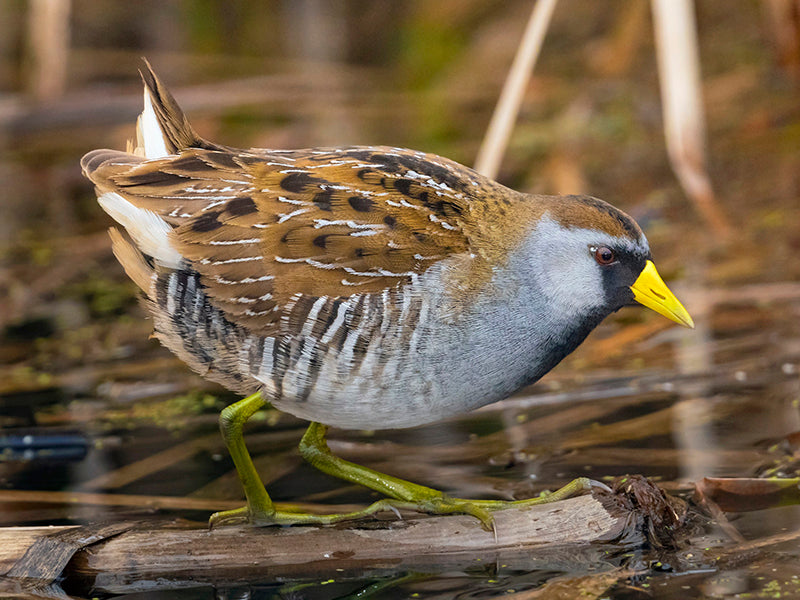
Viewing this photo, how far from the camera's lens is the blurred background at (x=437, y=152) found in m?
3.72

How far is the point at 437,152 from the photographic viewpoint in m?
7.52

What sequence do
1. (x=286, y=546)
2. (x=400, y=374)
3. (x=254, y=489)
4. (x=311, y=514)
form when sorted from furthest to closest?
(x=311, y=514) < (x=254, y=489) < (x=286, y=546) < (x=400, y=374)

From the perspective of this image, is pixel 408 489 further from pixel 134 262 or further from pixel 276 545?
pixel 134 262

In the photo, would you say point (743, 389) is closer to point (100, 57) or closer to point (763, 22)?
point (763, 22)

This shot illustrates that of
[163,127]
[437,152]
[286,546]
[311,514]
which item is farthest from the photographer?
[437,152]

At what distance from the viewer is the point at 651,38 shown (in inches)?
343

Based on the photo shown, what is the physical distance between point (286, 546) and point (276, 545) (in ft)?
0.09

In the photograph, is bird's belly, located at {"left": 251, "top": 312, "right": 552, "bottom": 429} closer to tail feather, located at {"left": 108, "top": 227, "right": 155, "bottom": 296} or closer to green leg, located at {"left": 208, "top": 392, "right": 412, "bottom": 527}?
green leg, located at {"left": 208, "top": 392, "right": 412, "bottom": 527}

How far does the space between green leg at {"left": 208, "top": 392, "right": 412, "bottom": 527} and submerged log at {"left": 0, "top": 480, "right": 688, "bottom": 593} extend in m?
0.13

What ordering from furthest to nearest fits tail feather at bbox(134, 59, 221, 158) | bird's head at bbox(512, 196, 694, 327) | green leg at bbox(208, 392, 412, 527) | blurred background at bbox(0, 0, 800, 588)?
blurred background at bbox(0, 0, 800, 588) → tail feather at bbox(134, 59, 221, 158) → green leg at bbox(208, 392, 412, 527) → bird's head at bbox(512, 196, 694, 327)

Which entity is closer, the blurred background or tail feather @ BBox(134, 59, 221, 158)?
tail feather @ BBox(134, 59, 221, 158)

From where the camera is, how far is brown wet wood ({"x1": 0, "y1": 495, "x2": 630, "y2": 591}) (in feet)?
9.57

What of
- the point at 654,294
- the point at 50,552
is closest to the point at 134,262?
the point at 50,552

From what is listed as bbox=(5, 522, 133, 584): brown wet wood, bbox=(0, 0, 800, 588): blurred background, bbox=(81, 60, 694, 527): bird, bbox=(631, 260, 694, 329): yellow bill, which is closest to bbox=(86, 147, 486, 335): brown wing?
bbox=(81, 60, 694, 527): bird
